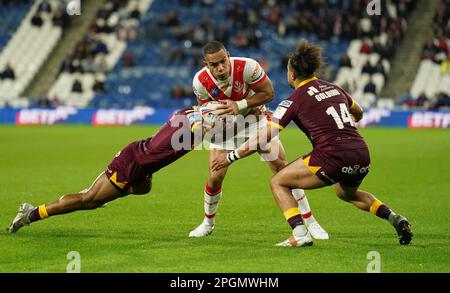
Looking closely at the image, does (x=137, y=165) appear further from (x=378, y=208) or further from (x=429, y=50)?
(x=429, y=50)

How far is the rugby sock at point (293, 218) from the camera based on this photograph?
9484 millimetres

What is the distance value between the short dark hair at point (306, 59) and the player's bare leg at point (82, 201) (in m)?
2.30

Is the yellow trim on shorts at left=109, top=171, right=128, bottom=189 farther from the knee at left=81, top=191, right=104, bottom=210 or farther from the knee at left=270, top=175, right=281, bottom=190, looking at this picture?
the knee at left=270, top=175, right=281, bottom=190

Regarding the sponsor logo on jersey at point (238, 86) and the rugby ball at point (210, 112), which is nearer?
the rugby ball at point (210, 112)

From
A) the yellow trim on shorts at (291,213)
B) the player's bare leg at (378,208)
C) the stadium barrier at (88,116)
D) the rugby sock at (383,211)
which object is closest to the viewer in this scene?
the yellow trim on shorts at (291,213)

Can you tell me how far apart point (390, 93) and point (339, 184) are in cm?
2912

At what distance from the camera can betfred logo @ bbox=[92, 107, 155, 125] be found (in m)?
36.8

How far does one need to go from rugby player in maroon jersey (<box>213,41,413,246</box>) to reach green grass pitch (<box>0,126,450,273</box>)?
1.81ft

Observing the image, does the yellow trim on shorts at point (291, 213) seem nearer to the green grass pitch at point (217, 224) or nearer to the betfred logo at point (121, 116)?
the green grass pitch at point (217, 224)

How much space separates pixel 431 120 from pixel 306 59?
2569 cm

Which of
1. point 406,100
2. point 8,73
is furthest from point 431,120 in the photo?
point 8,73

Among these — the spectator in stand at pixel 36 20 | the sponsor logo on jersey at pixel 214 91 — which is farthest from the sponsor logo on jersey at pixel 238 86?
the spectator in stand at pixel 36 20

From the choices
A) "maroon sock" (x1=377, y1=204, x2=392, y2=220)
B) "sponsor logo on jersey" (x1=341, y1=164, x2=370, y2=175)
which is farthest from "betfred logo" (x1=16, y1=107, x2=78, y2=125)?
"sponsor logo on jersey" (x1=341, y1=164, x2=370, y2=175)

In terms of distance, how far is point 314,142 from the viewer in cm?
960
